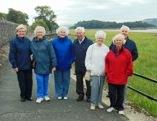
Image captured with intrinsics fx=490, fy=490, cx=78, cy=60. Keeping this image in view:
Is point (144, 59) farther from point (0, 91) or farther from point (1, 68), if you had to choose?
point (0, 91)

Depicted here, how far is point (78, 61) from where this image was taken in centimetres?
1205

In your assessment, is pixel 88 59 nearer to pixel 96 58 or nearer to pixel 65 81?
pixel 96 58

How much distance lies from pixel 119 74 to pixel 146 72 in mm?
9612

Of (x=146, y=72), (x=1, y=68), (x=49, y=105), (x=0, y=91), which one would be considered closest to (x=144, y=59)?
(x=146, y=72)

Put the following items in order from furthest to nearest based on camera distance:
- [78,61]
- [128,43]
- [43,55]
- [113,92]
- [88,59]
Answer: [78,61] < [43,55] < [128,43] < [88,59] < [113,92]

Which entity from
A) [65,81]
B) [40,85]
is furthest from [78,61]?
[40,85]

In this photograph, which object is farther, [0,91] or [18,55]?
[0,91]

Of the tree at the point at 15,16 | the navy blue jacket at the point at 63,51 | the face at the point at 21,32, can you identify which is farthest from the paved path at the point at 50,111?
the tree at the point at 15,16

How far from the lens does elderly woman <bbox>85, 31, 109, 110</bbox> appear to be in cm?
1115

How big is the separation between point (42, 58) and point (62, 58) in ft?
1.78

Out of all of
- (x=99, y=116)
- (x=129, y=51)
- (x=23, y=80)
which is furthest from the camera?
(x=23, y=80)

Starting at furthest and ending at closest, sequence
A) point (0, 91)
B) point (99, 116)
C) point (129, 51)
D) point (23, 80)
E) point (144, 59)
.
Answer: point (144, 59), point (0, 91), point (23, 80), point (129, 51), point (99, 116)

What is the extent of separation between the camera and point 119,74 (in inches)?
419

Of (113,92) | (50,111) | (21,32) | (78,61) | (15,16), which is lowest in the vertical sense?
(15,16)
